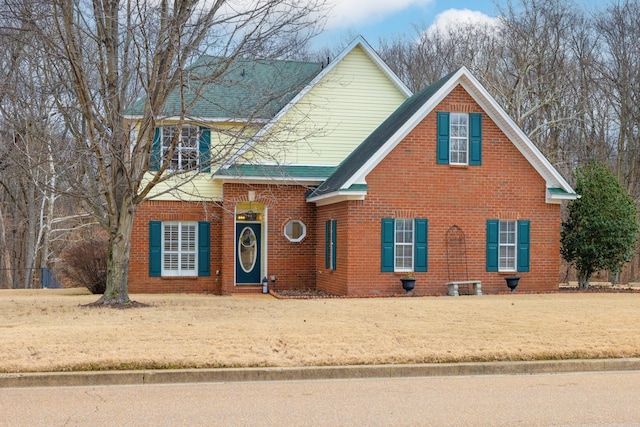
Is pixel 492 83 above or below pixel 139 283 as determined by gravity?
above

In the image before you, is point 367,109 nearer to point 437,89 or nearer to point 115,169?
point 437,89

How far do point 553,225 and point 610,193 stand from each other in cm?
274

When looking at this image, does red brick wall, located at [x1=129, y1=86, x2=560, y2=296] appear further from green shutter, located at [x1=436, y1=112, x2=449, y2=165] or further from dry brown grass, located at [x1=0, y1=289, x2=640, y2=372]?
dry brown grass, located at [x1=0, y1=289, x2=640, y2=372]

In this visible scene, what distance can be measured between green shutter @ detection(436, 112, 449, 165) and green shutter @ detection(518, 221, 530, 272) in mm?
2968

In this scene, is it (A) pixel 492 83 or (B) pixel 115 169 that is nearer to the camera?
(B) pixel 115 169

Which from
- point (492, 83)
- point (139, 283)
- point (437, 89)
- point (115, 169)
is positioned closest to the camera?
point (115, 169)

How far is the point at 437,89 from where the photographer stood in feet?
67.8

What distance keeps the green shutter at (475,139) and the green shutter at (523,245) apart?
224 centimetres

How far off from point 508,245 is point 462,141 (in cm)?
333

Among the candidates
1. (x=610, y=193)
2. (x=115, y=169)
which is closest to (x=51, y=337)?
(x=115, y=169)

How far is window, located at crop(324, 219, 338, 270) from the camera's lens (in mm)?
21359

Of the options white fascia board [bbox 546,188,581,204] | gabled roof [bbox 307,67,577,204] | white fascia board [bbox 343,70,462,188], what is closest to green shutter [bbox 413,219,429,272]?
gabled roof [bbox 307,67,577,204]

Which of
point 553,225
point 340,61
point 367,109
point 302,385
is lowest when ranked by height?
point 302,385

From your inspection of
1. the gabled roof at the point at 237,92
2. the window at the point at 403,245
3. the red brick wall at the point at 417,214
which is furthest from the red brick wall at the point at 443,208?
the gabled roof at the point at 237,92
